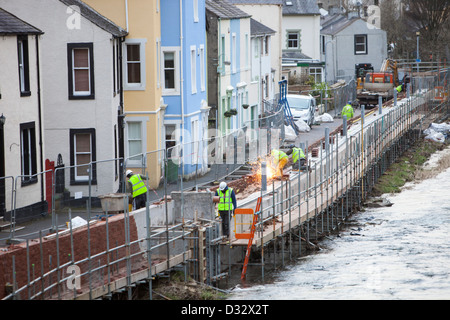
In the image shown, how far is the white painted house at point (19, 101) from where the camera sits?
28828mm

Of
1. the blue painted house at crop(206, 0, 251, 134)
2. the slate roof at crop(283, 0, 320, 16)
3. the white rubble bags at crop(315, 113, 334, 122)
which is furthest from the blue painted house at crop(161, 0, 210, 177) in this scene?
the slate roof at crop(283, 0, 320, 16)

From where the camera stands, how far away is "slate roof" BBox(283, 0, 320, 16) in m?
85.3

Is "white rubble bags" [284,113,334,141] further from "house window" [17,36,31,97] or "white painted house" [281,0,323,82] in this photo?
"house window" [17,36,31,97]

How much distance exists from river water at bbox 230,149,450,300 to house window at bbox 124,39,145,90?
32.9 ft

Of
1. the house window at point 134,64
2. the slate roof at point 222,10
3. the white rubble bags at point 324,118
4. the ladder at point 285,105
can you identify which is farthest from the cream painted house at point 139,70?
the white rubble bags at point 324,118

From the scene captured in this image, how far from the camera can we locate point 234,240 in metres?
28.4

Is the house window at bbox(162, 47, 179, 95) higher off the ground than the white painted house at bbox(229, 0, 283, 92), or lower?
lower

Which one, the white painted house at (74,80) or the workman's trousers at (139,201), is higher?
the white painted house at (74,80)

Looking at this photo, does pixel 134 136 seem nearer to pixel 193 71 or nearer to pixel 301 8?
pixel 193 71

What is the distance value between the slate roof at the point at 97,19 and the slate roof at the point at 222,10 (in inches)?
509

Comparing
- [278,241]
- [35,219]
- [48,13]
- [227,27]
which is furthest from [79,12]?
[227,27]

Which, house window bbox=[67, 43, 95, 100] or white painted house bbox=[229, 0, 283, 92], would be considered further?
white painted house bbox=[229, 0, 283, 92]

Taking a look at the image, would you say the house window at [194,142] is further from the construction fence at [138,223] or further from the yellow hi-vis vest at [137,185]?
the yellow hi-vis vest at [137,185]

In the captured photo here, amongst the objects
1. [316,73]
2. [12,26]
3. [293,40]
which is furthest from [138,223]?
[293,40]
